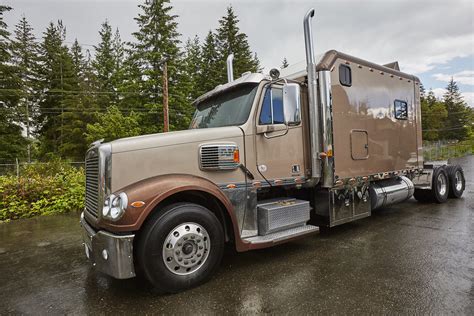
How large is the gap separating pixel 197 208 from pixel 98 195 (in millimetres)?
1119

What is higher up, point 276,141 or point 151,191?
point 276,141

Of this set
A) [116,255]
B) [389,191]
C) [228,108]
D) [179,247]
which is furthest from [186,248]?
[389,191]

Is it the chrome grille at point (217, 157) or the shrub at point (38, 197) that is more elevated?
the chrome grille at point (217, 157)

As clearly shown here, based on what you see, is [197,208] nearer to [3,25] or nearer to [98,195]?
[98,195]

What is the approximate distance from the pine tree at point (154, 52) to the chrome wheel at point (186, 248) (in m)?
22.2

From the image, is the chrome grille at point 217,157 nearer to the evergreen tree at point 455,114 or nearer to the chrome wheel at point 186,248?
the chrome wheel at point 186,248

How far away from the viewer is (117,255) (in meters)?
2.86

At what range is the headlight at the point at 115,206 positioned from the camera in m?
2.89

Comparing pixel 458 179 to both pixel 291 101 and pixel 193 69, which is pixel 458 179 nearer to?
pixel 291 101

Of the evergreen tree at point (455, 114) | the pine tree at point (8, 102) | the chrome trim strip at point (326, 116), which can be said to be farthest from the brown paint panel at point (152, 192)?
the evergreen tree at point (455, 114)

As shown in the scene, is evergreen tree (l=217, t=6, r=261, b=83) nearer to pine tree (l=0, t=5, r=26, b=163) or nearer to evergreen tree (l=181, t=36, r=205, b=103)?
evergreen tree (l=181, t=36, r=205, b=103)

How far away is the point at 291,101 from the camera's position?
3.95 meters

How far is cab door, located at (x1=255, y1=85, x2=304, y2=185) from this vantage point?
4.03 meters

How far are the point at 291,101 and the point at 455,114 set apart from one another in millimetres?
76302
